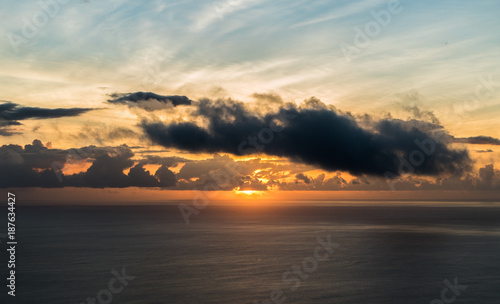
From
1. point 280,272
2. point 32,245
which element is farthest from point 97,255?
point 280,272

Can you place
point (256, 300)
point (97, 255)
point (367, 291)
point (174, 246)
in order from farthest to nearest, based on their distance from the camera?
1. point (174, 246)
2. point (97, 255)
3. point (367, 291)
4. point (256, 300)

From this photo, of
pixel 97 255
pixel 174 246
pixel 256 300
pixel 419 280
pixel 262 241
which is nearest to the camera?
pixel 256 300

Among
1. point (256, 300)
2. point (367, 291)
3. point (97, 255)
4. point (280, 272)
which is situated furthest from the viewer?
point (97, 255)

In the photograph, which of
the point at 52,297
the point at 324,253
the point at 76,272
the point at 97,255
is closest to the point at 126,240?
the point at 97,255

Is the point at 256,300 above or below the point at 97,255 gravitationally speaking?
below

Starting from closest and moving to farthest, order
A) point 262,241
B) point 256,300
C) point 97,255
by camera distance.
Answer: point 256,300
point 97,255
point 262,241

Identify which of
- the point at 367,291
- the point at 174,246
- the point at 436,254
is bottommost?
the point at 367,291

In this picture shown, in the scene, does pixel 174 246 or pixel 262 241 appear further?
pixel 262 241

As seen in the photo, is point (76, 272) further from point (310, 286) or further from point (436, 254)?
point (436, 254)

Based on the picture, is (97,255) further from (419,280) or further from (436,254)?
(436,254)
